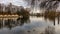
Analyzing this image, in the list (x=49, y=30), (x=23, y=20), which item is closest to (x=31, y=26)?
(x=23, y=20)

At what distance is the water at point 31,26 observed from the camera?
2.06 meters

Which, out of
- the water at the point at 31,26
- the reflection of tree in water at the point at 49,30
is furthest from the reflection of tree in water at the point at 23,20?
the reflection of tree in water at the point at 49,30

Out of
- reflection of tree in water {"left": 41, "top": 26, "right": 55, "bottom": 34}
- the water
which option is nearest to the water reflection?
the water

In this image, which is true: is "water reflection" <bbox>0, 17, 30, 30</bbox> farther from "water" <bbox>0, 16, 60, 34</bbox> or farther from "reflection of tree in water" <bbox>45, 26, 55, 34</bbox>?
"reflection of tree in water" <bbox>45, 26, 55, 34</bbox>

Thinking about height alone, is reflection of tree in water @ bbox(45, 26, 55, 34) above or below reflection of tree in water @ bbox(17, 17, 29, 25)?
below

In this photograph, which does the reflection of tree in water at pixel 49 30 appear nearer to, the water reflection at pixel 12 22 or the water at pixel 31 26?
the water at pixel 31 26

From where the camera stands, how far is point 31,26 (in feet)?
6.82

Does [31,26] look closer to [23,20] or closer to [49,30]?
[23,20]

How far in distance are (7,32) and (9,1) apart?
37cm

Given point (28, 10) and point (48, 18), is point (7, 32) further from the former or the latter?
point (48, 18)

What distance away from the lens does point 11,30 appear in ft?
6.75

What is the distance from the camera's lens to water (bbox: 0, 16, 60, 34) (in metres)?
2.06

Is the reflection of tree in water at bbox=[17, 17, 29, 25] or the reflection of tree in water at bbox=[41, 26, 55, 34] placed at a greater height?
the reflection of tree in water at bbox=[17, 17, 29, 25]

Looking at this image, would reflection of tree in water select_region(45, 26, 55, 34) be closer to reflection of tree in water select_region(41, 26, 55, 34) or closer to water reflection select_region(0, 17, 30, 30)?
reflection of tree in water select_region(41, 26, 55, 34)
